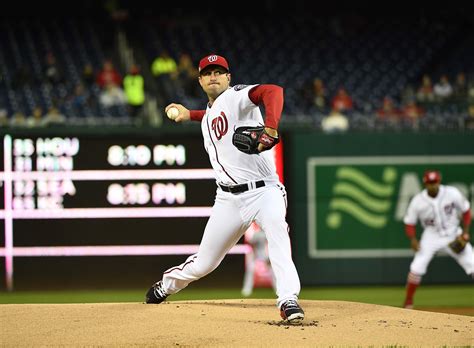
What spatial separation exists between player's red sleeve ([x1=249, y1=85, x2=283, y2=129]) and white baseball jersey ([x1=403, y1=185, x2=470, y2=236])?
4.99 metres

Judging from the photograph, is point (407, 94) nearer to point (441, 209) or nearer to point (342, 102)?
point (342, 102)

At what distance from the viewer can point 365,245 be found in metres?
13.0

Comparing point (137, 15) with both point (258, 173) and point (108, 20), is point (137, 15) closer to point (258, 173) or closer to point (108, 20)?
point (108, 20)

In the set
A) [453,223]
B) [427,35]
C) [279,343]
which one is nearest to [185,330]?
[279,343]

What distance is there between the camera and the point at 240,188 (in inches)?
268

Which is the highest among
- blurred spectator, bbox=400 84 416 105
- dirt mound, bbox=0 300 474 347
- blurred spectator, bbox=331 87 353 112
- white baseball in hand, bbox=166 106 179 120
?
blurred spectator, bbox=400 84 416 105

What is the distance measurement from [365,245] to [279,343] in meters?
7.11

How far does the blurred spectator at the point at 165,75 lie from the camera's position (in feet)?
59.8

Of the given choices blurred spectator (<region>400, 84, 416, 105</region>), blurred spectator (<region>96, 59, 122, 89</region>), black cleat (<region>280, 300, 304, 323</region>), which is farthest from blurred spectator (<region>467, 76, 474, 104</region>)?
black cleat (<region>280, 300, 304, 323</region>)

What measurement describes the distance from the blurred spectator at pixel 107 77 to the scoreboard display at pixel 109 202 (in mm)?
5501

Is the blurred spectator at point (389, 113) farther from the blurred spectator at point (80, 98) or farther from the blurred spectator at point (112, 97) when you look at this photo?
the blurred spectator at point (80, 98)

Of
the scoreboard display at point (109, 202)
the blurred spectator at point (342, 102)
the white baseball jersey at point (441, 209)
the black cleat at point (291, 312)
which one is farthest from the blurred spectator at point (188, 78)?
the black cleat at point (291, 312)

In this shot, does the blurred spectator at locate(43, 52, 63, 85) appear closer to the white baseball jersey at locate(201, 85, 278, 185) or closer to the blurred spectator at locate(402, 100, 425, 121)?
the blurred spectator at locate(402, 100, 425, 121)

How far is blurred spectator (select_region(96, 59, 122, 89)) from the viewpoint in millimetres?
17766
